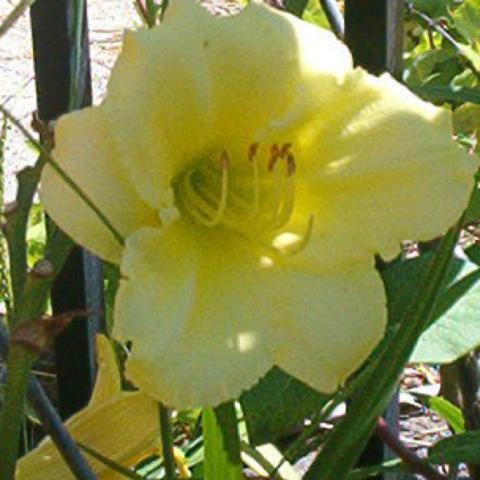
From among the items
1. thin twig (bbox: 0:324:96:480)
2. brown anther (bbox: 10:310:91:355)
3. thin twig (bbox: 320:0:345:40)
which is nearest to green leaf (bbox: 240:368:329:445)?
thin twig (bbox: 0:324:96:480)

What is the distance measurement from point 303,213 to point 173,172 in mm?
67

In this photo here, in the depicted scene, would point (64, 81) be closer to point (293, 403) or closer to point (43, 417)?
point (293, 403)

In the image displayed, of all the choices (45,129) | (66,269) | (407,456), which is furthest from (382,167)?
(66,269)

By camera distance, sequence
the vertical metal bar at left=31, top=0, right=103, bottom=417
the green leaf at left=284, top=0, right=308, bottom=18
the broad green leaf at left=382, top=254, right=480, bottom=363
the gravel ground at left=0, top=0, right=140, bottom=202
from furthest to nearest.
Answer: the gravel ground at left=0, top=0, right=140, bottom=202 → the vertical metal bar at left=31, top=0, right=103, bottom=417 → the green leaf at left=284, top=0, right=308, bottom=18 → the broad green leaf at left=382, top=254, right=480, bottom=363

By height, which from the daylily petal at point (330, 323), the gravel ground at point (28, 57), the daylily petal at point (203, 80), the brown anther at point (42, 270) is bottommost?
the gravel ground at point (28, 57)

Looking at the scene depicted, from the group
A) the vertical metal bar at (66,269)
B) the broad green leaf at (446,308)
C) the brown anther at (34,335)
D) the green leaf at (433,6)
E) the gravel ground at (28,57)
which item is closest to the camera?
the brown anther at (34,335)

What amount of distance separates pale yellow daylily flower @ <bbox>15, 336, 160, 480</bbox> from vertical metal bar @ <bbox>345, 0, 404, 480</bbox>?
0.44 meters

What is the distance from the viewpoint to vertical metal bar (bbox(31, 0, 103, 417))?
3.71 feet

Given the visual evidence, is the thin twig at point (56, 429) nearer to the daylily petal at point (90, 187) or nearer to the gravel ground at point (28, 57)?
the daylily petal at point (90, 187)

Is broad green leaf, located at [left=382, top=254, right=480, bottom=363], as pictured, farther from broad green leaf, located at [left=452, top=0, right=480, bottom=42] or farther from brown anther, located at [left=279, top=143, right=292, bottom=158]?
broad green leaf, located at [left=452, top=0, right=480, bottom=42]

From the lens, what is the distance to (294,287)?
0.62 meters

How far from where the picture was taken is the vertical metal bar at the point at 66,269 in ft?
3.71

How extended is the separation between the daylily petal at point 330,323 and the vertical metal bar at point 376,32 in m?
0.47

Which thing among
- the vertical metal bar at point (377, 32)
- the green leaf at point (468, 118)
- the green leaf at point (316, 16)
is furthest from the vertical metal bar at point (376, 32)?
the green leaf at point (316, 16)
